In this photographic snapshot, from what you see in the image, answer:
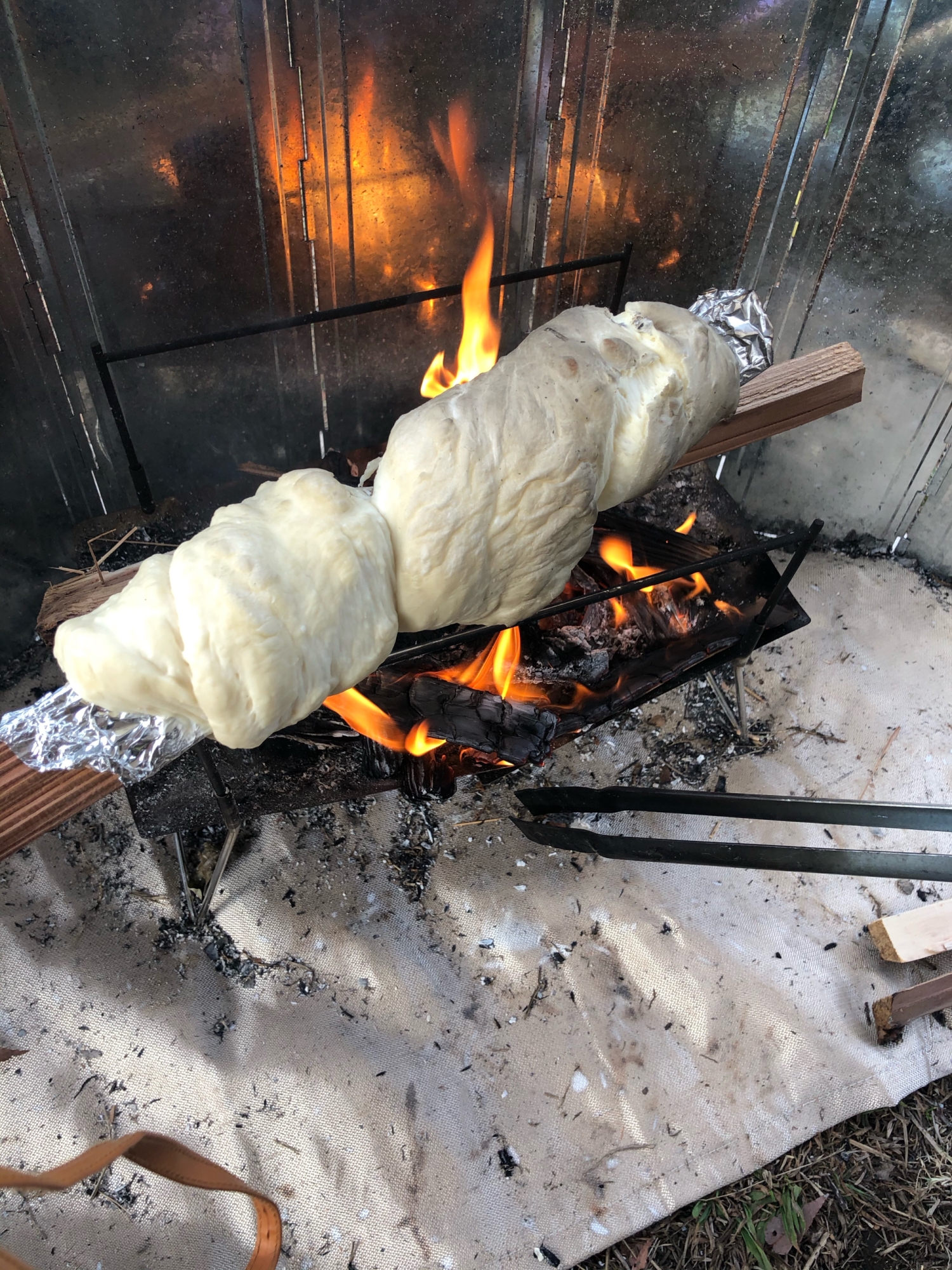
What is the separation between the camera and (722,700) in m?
3.13

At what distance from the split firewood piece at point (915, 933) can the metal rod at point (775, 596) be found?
990mm

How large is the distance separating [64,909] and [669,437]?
2.29m

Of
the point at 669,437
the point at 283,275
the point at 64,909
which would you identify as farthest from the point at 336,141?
the point at 64,909

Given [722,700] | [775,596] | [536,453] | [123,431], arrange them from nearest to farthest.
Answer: [536,453] < [775,596] < [123,431] < [722,700]

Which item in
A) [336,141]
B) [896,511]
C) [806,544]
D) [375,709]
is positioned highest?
[336,141]

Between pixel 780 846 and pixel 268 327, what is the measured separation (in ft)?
7.09

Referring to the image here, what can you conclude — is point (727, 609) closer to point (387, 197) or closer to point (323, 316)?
point (323, 316)

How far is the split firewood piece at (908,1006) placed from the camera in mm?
2393

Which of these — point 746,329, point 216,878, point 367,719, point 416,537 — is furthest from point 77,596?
point 746,329

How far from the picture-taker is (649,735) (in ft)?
10.1

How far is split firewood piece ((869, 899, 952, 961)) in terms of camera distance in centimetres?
253

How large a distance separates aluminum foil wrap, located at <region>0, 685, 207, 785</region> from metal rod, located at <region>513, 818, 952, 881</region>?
47.0 inches

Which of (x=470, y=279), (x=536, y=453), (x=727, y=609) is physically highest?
(x=536, y=453)

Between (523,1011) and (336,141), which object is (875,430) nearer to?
(336,141)
